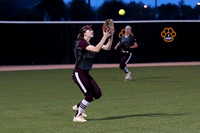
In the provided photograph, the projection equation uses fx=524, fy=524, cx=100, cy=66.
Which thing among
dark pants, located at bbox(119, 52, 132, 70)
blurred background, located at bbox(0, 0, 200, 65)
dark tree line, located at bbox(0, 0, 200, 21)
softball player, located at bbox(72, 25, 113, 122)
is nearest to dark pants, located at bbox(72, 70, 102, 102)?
softball player, located at bbox(72, 25, 113, 122)

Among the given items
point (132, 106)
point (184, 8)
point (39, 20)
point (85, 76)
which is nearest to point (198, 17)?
point (184, 8)

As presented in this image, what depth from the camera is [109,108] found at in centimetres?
1237

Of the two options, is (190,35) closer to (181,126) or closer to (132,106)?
(132,106)

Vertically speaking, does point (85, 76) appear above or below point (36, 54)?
above

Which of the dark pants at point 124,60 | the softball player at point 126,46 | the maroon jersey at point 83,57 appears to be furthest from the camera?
the dark pants at point 124,60

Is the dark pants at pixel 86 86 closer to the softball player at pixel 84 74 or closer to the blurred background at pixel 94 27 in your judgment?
the softball player at pixel 84 74

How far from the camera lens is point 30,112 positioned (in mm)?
11766

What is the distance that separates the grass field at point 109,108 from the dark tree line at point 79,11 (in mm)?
14806

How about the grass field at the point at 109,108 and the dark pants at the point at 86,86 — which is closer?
the grass field at the point at 109,108

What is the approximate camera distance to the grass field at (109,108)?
30.8 feet

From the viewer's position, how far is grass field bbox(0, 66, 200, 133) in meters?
9.40

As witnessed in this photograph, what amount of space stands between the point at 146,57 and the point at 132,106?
2228cm

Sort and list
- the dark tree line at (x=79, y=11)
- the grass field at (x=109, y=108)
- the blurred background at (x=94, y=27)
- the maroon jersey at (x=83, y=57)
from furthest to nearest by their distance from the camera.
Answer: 1. the dark tree line at (x=79, y=11)
2. the blurred background at (x=94, y=27)
3. the maroon jersey at (x=83, y=57)
4. the grass field at (x=109, y=108)

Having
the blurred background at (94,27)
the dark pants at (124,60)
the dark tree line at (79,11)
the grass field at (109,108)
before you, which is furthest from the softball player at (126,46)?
the dark tree line at (79,11)
